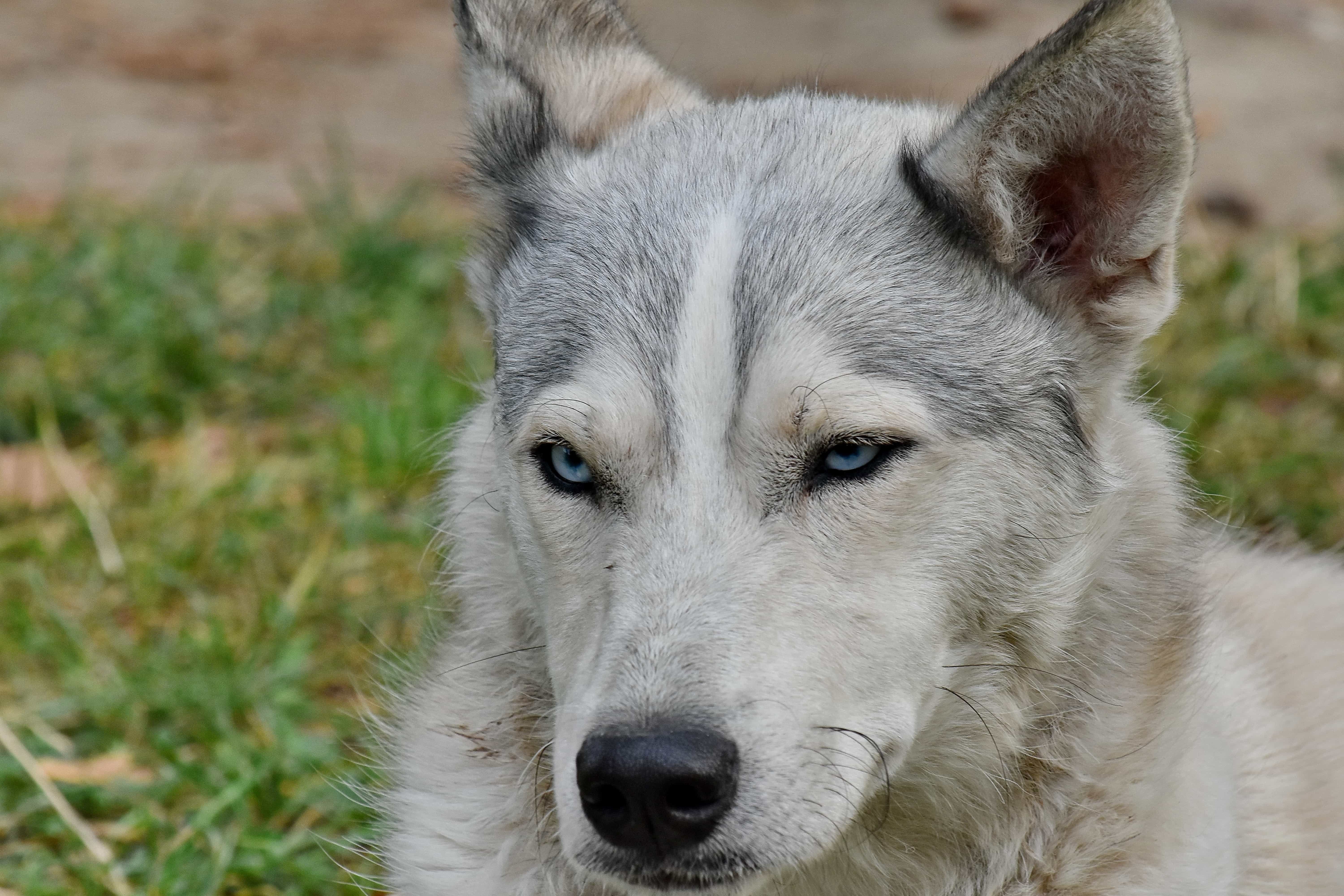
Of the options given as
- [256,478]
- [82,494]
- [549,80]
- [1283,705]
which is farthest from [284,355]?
[1283,705]

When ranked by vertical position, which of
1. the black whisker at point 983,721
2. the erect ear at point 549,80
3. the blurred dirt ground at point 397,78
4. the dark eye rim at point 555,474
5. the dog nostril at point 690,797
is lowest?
the blurred dirt ground at point 397,78

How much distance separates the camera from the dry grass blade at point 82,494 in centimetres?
538

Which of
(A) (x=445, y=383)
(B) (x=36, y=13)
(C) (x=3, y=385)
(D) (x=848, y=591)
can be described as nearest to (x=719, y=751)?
(D) (x=848, y=591)

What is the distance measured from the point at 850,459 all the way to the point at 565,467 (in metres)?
0.59

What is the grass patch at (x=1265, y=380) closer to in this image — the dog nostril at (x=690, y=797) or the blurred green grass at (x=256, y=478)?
the blurred green grass at (x=256, y=478)

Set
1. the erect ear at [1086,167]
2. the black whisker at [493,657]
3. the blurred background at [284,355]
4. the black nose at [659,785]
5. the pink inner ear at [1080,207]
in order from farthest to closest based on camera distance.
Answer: the blurred background at [284,355] < the black whisker at [493,657] < the pink inner ear at [1080,207] < the erect ear at [1086,167] < the black nose at [659,785]

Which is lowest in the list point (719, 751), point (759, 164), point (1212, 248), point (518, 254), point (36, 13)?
point (36, 13)

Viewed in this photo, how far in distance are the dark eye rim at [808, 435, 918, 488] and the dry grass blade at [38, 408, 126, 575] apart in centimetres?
344

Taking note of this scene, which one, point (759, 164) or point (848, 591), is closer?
point (848, 591)

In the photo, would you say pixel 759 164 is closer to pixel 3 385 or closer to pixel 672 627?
pixel 672 627

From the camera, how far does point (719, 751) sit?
8.06ft

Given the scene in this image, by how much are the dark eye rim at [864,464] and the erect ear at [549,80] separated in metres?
1.16

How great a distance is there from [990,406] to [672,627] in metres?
0.80

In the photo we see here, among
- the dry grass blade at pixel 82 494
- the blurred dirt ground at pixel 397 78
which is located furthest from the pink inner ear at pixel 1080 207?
the blurred dirt ground at pixel 397 78
